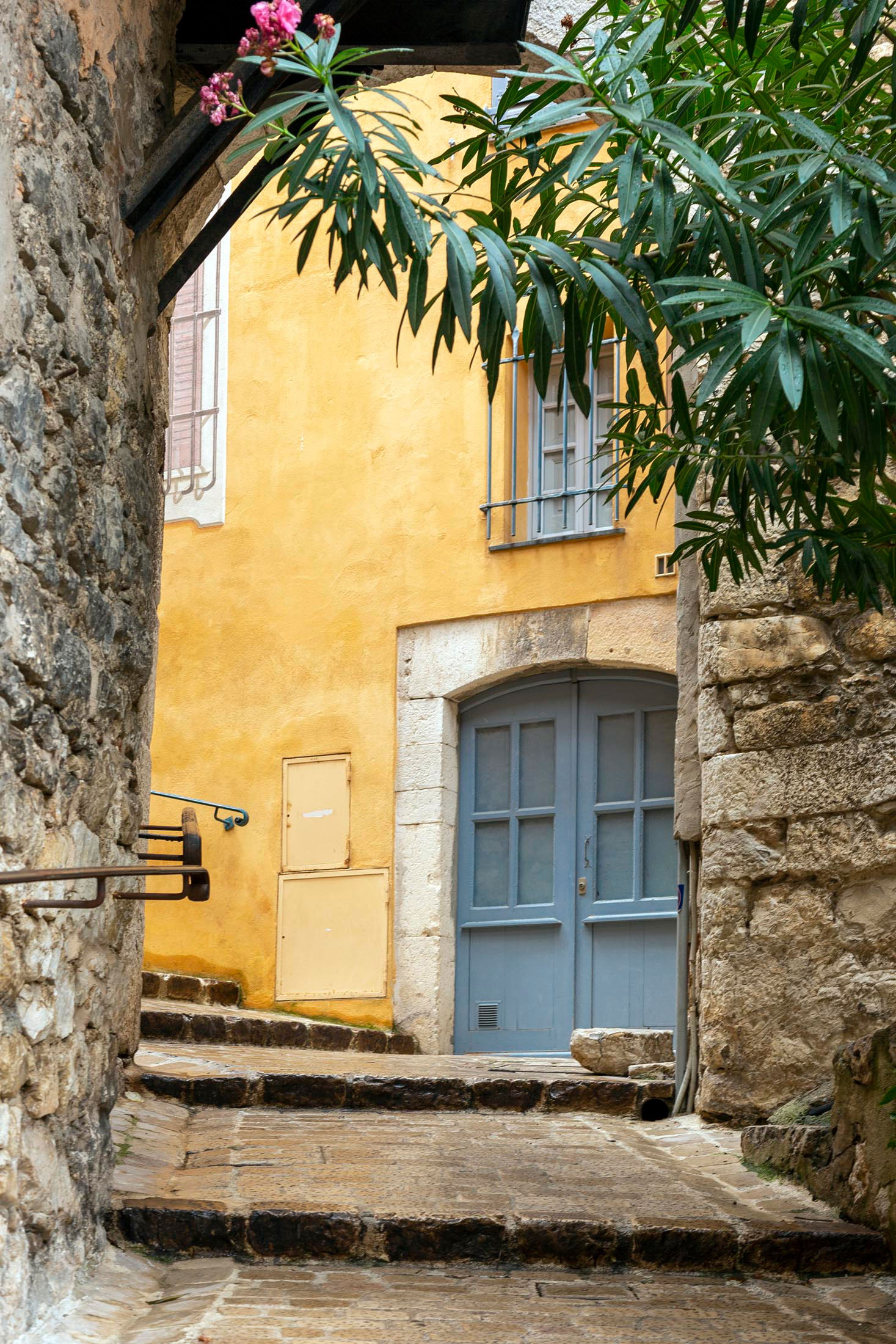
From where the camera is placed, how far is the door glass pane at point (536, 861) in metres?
7.98

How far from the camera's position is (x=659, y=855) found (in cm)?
764

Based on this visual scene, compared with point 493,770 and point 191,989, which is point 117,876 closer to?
point 191,989

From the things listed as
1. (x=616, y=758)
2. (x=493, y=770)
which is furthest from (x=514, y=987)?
(x=616, y=758)

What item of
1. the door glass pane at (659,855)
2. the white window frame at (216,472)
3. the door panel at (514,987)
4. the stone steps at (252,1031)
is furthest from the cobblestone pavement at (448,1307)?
the white window frame at (216,472)

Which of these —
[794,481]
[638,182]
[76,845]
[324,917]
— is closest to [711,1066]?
[794,481]

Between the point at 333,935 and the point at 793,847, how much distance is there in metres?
3.96

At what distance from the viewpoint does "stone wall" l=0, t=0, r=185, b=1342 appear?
2473 mm

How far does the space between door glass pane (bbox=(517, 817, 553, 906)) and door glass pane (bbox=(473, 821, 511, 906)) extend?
0.09m

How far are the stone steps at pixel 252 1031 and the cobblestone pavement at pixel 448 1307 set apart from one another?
3.05 m

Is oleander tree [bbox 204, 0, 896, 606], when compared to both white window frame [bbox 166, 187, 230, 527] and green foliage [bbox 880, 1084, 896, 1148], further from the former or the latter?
white window frame [bbox 166, 187, 230, 527]

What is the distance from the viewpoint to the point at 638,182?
2637 millimetres

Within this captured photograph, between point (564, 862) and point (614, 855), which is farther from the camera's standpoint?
point (564, 862)

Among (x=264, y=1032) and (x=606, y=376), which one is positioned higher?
(x=606, y=376)

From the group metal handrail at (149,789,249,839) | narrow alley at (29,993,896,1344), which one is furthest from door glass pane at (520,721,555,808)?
narrow alley at (29,993,896,1344)
